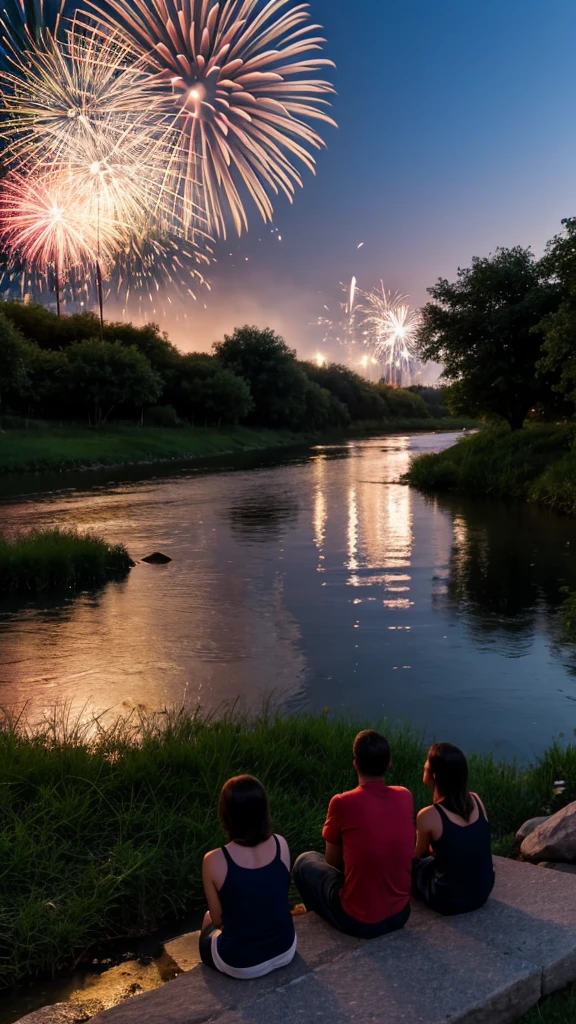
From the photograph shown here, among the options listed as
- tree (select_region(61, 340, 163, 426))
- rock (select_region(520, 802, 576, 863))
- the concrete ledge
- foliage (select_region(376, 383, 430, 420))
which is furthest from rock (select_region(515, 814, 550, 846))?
foliage (select_region(376, 383, 430, 420))

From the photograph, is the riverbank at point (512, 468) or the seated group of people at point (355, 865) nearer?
the seated group of people at point (355, 865)

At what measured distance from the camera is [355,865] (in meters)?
5.45

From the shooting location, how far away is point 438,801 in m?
5.84

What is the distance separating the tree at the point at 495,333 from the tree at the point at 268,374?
61773 mm

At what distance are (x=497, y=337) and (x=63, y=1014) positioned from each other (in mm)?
43810

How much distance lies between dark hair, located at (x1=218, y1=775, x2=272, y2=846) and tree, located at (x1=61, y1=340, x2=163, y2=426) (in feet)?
244

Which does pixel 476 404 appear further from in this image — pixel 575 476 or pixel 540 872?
pixel 540 872

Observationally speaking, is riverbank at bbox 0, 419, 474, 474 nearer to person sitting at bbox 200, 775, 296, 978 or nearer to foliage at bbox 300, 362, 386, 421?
foliage at bbox 300, 362, 386, 421

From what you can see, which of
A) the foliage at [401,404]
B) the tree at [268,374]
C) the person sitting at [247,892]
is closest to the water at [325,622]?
the person sitting at [247,892]

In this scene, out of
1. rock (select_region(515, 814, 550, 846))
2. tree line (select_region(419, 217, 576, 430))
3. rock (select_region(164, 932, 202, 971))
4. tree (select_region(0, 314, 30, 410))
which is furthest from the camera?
tree (select_region(0, 314, 30, 410))

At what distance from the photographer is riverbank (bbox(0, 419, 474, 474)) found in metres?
58.1

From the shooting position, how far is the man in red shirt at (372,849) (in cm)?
540

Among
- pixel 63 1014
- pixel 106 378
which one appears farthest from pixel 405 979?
pixel 106 378

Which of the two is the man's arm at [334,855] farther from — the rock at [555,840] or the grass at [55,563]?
the grass at [55,563]
